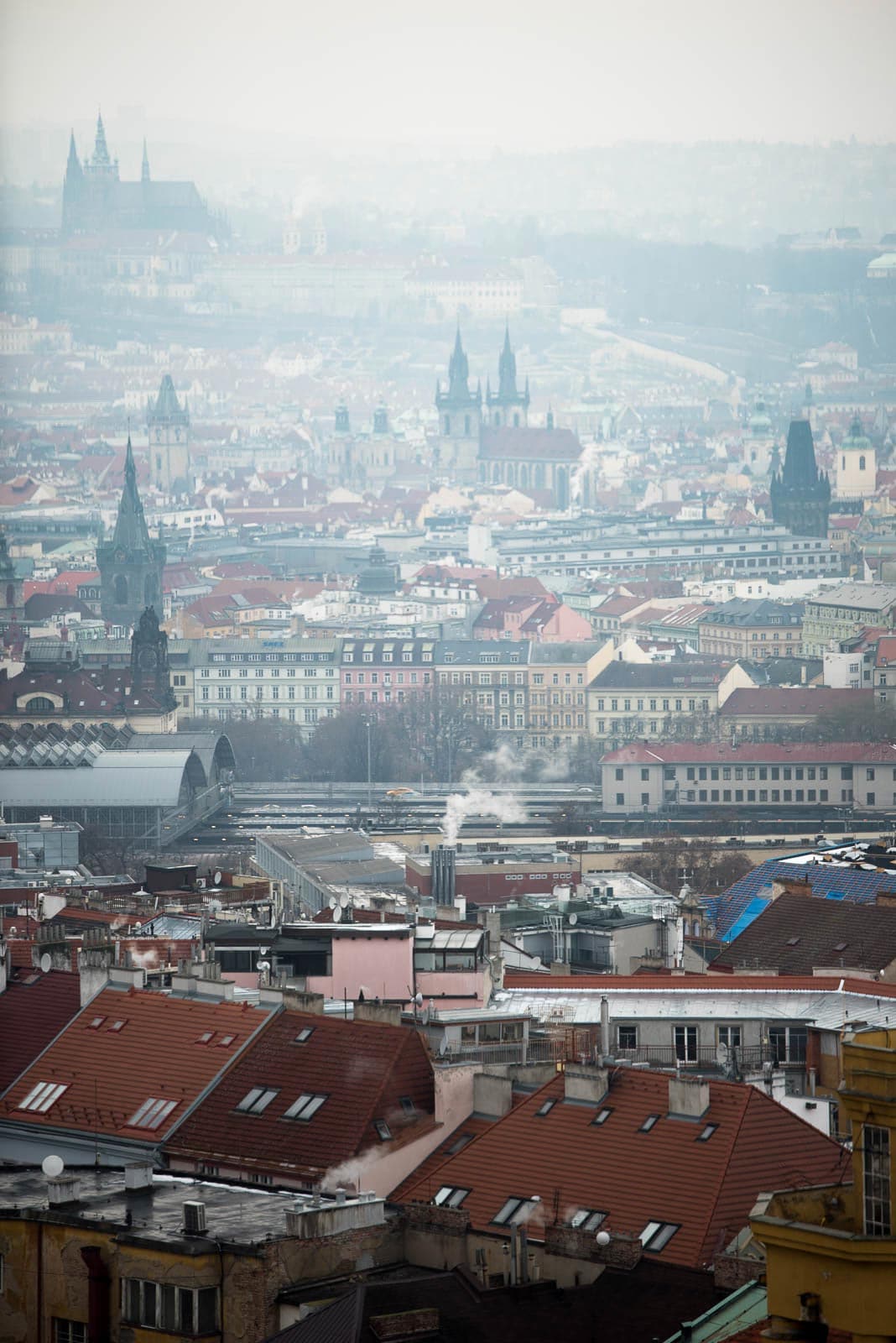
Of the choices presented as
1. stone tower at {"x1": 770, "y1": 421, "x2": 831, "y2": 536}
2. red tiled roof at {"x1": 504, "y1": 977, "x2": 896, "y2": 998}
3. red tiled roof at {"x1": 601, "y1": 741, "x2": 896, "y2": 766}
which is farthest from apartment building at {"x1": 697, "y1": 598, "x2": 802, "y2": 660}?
red tiled roof at {"x1": 504, "y1": 977, "x2": 896, "y2": 998}

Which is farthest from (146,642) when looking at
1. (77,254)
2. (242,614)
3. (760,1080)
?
(77,254)

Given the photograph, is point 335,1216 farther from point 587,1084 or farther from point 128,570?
point 128,570

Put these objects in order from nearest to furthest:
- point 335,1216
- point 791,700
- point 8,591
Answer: point 335,1216 → point 791,700 → point 8,591

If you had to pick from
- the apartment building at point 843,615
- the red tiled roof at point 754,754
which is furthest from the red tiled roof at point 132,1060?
the apartment building at point 843,615

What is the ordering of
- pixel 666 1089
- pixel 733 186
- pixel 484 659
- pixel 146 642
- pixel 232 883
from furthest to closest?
pixel 733 186 → pixel 484 659 → pixel 146 642 → pixel 232 883 → pixel 666 1089

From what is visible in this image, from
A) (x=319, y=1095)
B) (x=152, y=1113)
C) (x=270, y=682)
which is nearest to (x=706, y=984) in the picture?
(x=152, y=1113)

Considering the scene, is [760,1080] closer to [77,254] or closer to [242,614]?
[242,614]
